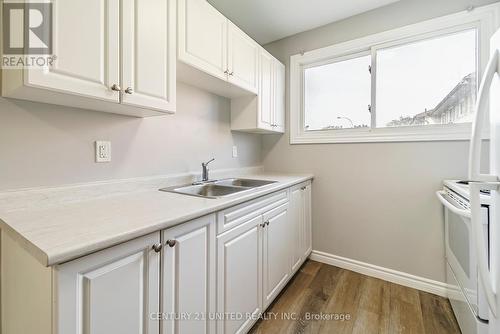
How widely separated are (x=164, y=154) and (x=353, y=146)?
1766mm

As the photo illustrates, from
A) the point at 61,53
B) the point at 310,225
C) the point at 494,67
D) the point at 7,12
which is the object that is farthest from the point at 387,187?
the point at 7,12

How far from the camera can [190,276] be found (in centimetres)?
97

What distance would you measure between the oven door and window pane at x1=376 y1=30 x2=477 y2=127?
74 cm

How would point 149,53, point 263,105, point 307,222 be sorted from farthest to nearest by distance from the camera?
point 307,222, point 263,105, point 149,53

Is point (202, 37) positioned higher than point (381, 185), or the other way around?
point (202, 37)

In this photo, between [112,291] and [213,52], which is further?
[213,52]

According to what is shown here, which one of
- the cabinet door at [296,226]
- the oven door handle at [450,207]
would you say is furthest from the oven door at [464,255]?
the cabinet door at [296,226]

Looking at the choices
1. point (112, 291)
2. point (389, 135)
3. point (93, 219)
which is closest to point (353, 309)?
point (389, 135)

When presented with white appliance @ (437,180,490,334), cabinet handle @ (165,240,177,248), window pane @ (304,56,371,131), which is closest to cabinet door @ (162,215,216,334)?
cabinet handle @ (165,240,177,248)

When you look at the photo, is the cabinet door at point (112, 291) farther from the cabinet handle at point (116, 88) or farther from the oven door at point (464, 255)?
the oven door at point (464, 255)

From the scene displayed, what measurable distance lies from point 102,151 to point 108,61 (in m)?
0.51

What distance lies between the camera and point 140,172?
4.76ft

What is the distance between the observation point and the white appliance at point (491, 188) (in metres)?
0.86

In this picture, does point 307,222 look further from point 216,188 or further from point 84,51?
point 84,51
